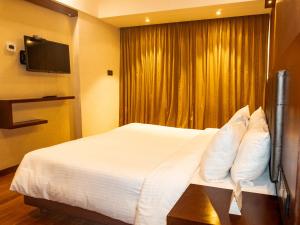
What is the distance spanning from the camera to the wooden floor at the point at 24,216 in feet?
7.20

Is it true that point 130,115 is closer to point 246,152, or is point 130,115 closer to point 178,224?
point 246,152

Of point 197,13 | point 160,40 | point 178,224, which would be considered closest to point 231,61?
point 197,13

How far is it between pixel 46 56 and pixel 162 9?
1.96 m

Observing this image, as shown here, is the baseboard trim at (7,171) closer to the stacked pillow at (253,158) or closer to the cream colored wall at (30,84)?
the cream colored wall at (30,84)

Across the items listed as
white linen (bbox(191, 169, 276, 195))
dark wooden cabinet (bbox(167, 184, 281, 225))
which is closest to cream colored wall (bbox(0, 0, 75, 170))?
white linen (bbox(191, 169, 276, 195))

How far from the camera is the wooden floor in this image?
7.20 ft

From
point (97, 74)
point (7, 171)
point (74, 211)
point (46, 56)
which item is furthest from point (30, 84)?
point (74, 211)

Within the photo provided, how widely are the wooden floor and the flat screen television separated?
5.51 feet

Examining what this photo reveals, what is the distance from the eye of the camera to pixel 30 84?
11.6 ft

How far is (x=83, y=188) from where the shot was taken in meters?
1.85

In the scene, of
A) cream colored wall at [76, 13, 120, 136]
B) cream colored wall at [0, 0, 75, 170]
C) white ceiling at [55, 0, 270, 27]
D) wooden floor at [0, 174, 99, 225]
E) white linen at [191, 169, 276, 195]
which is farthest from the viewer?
cream colored wall at [76, 13, 120, 136]

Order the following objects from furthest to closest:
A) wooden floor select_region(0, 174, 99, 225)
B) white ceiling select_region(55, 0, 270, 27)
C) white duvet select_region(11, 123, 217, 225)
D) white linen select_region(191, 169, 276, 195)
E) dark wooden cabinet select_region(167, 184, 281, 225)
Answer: white ceiling select_region(55, 0, 270, 27)
wooden floor select_region(0, 174, 99, 225)
white duvet select_region(11, 123, 217, 225)
white linen select_region(191, 169, 276, 195)
dark wooden cabinet select_region(167, 184, 281, 225)

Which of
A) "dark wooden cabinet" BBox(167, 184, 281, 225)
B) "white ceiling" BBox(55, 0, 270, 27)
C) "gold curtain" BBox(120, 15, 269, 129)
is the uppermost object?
"white ceiling" BBox(55, 0, 270, 27)

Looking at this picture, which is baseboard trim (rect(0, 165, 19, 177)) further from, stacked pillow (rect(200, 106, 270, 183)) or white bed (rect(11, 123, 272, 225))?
stacked pillow (rect(200, 106, 270, 183))
